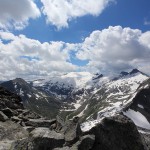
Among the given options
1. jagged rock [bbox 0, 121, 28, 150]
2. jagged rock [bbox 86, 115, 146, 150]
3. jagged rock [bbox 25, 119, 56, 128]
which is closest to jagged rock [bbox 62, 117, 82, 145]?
jagged rock [bbox 86, 115, 146, 150]

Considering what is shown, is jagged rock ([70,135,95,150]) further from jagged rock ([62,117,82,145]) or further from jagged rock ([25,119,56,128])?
jagged rock ([25,119,56,128])

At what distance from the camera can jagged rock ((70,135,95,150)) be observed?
2061 cm

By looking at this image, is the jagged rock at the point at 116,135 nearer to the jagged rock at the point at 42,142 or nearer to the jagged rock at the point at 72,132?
the jagged rock at the point at 72,132

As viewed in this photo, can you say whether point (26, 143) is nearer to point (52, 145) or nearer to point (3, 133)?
point (52, 145)

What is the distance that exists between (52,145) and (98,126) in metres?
3.93

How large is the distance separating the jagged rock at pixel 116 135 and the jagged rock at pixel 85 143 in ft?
2.09

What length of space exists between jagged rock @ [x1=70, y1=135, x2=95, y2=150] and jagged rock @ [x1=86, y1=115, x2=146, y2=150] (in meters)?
0.64

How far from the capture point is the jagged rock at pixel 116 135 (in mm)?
22000

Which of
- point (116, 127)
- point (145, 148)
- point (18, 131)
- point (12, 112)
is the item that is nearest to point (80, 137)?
point (116, 127)

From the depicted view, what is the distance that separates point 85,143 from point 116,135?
272cm

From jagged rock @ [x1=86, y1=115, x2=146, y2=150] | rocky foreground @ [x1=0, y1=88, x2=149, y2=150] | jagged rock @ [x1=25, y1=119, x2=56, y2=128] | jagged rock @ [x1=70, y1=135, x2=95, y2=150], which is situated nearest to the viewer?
rocky foreground @ [x1=0, y1=88, x2=149, y2=150]

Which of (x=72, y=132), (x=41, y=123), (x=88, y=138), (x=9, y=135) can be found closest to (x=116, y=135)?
(x=88, y=138)

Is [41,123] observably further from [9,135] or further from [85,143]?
[85,143]

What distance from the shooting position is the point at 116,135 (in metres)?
22.5
